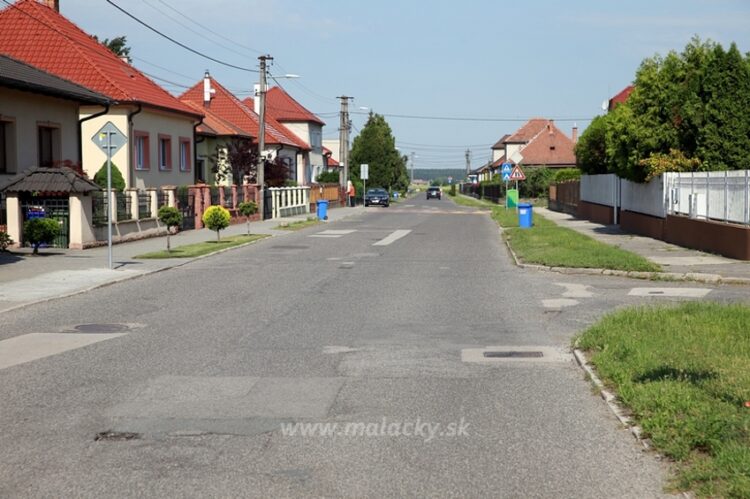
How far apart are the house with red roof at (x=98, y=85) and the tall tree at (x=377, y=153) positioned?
212ft

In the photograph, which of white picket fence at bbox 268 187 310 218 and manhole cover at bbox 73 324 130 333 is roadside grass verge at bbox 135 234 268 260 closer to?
manhole cover at bbox 73 324 130 333

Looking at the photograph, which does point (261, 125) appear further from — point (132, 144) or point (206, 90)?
point (206, 90)

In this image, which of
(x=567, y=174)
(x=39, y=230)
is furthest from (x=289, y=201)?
(x=39, y=230)

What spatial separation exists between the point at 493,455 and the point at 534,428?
2.81ft

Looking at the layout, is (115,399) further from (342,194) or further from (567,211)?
(342,194)

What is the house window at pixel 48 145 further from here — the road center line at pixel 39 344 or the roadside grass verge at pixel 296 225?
the road center line at pixel 39 344

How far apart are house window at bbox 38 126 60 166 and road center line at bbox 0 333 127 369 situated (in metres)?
19.0

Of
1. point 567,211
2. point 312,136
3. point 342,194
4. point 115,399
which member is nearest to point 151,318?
point 115,399

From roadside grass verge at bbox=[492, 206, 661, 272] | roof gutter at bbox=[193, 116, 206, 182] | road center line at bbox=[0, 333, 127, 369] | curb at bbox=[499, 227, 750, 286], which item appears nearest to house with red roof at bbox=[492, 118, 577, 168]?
roof gutter at bbox=[193, 116, 206, 182]

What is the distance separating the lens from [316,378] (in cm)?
930

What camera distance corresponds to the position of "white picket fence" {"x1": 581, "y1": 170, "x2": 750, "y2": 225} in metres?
22.4

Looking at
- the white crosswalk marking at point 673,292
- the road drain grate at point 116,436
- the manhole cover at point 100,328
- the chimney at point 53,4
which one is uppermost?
the chimney at point 53,4

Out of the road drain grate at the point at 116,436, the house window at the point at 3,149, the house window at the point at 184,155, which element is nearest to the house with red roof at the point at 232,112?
the house window at the point at 184,155

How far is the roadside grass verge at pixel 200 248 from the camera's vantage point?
24.6 metres
